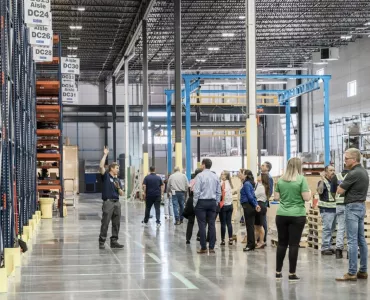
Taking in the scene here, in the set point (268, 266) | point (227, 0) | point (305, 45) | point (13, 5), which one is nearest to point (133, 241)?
point (268, 266)

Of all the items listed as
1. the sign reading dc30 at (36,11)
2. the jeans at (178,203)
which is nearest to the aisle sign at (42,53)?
the sign reading dc30 at (36,11)

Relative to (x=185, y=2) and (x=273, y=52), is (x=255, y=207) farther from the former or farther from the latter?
(x=273, y=52)

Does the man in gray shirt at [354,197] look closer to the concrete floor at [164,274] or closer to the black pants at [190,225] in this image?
the concrete floor at [164,274]

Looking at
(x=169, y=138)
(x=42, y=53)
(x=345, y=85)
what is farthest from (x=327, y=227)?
(x=345, y=85)

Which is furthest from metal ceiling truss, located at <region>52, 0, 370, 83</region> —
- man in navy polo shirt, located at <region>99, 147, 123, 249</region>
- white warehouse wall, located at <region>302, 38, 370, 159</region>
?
man in navy polo shirt, located at <region>99, 147, 123, 249</region>

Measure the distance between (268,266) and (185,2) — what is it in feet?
77.0

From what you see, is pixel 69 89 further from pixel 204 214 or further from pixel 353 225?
pixel 353 225

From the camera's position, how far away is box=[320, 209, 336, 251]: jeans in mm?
13688

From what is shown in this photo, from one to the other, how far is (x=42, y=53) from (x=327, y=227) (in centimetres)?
1188

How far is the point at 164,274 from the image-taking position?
1131cm

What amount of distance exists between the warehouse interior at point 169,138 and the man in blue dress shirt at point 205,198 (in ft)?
2.20

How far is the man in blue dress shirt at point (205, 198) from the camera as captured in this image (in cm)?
1409

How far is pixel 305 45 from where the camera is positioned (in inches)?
1759

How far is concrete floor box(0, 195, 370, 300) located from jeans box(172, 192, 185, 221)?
415 centimetres
